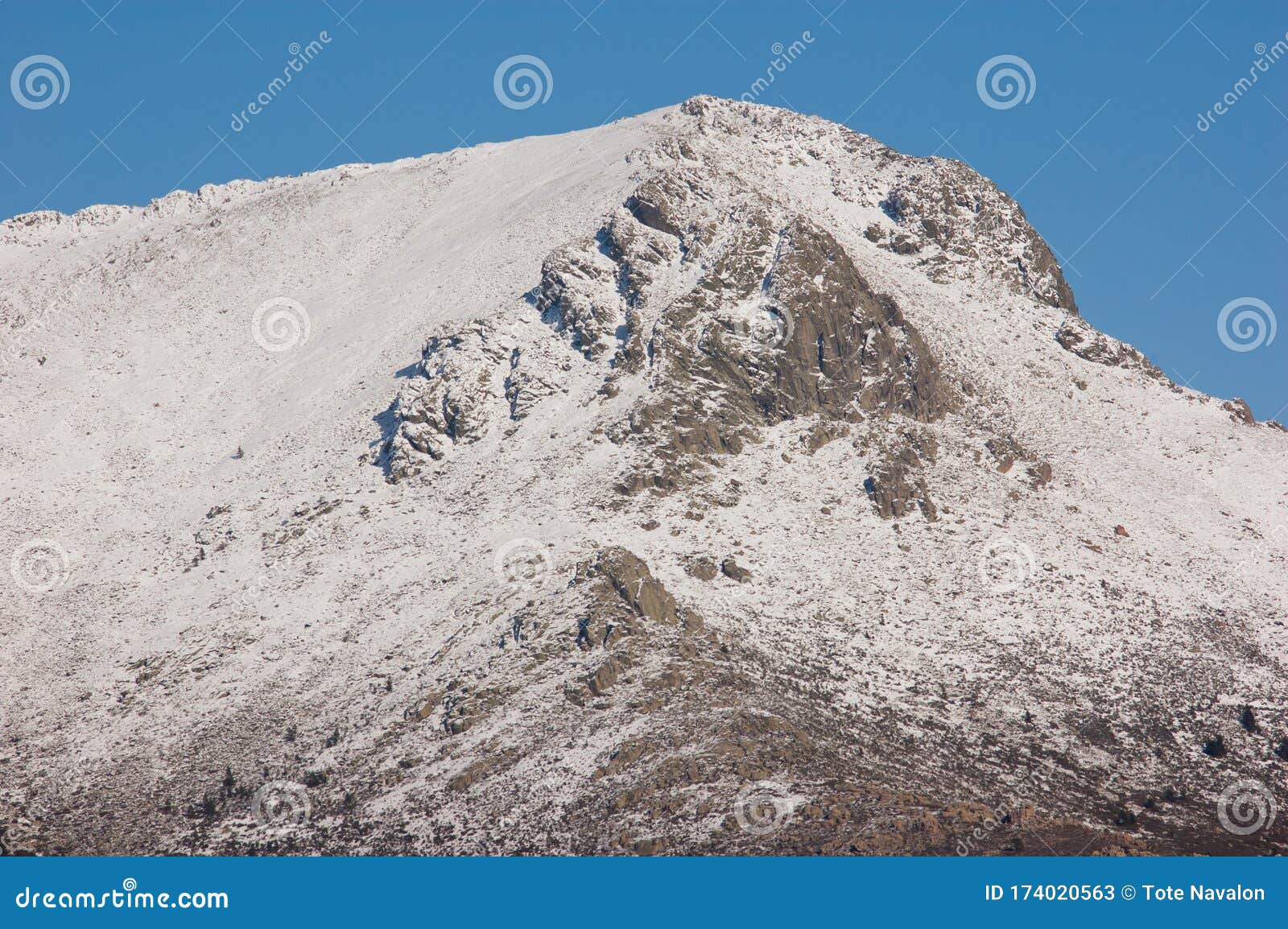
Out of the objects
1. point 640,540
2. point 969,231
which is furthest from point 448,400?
point 969,231

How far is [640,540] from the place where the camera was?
8388 centimetres

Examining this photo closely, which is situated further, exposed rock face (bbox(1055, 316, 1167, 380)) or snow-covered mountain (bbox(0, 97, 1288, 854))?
exposed rock face (bbox(1055, 316, 1167, 380))

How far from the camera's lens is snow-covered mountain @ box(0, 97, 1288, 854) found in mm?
65312

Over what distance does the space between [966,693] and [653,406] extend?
30910 mm

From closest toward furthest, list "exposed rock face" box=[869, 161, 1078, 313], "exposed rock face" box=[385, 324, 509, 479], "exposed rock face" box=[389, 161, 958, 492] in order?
"exposed rock face" box=[385, 324, 509, 479] → "exposed rock face" box=[389, 161, 958, 492] → "exposed rock face" box=[869, 161, 1078, 313]

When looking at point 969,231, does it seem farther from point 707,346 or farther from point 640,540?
point 640,540

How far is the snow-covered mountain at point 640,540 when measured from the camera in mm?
65312

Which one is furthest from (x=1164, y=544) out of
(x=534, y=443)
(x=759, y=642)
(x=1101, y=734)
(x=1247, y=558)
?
(x=534, y=443)

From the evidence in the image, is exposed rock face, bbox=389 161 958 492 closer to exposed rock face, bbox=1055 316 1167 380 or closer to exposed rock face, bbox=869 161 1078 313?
exposed rock face, bbox=1055 316 1167 380

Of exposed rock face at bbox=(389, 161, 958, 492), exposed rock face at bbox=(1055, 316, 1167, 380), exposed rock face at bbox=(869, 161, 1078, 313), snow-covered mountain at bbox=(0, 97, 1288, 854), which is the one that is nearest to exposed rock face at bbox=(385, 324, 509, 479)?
exposed rock face at bbox=(389, 161, 958, 492)

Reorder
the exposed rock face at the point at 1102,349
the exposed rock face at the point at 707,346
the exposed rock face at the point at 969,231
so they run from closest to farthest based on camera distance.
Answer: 1. the exposed rock face at the point at 707,346
2. the exposed rock face at the point at 1102,349
3. the exposed rock face at the point at 969,231

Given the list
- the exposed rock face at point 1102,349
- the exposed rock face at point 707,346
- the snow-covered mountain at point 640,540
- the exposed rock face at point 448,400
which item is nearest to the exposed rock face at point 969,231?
the snow-covered mountain at point 640,540

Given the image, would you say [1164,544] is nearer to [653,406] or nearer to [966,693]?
[966,693]

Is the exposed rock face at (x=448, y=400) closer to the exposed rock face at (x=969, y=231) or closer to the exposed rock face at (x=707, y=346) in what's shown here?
the exposed rock face at (x=707, y=346)
